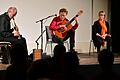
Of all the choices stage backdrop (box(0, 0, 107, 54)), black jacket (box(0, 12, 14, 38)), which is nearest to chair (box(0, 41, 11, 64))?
black jacket (box(0, 12, 14, 38))

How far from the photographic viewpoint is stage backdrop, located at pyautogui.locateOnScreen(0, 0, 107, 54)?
6.96 metres

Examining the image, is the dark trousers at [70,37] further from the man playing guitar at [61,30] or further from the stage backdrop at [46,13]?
the stage backdrop at [46,13]

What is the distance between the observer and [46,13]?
23.6ft

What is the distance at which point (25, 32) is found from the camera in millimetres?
7047

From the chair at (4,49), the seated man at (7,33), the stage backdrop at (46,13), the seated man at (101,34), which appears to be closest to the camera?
the chair at (4,49)

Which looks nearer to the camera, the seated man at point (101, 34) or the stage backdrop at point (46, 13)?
the seated man at point (101, 34)

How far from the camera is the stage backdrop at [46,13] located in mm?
6963

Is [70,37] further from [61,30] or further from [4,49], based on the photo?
[4,49]

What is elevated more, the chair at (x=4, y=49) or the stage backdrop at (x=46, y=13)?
the stage backdrop at (x=46, y=13)

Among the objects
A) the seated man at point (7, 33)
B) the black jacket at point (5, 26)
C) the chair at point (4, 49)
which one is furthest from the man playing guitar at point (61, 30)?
the chair at point (4, 49)

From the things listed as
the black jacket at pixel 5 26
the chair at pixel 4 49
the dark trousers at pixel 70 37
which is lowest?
Answer: the chair at pixel 4 49

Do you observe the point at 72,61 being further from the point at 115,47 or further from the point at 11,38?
the point at 115,47

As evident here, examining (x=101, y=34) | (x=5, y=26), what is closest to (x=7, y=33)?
(x=5, y=26)

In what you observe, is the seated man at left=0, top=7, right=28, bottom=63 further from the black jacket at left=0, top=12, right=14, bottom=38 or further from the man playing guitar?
the man playing guitar
